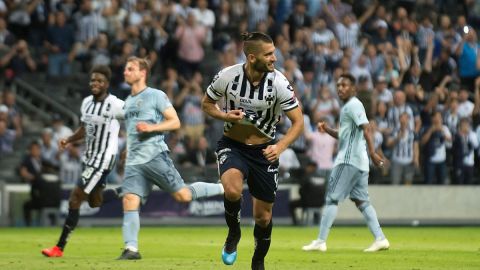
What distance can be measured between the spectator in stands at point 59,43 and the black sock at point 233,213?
1563 centimetres

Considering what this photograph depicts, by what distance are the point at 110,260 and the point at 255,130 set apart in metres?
3.44

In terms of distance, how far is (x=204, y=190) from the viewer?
19.5 metres

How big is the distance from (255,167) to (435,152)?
52.9ft

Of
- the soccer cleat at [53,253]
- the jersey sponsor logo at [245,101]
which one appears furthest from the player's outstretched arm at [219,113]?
the soccer cleat at [53,253]

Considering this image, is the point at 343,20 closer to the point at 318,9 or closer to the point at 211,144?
the point at 318,9

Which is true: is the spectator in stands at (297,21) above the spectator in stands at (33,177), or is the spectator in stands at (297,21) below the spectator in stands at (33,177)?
above

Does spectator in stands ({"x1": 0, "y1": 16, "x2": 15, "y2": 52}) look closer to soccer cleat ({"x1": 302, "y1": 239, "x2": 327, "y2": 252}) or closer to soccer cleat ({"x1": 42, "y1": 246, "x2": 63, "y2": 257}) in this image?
soccer cleat ({"x1": 302, "y1": 239, "x2": 327, "y2": 252})

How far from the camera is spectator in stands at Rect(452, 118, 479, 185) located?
27156 millimetres

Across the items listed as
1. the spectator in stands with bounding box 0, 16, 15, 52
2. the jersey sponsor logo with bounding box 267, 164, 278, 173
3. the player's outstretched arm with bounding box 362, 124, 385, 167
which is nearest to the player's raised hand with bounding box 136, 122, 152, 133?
the jersey sponsor logo with bounding box 267, 164, 278, 173

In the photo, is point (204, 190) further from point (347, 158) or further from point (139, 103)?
point (139, 103)

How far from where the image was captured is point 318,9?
99.1ft

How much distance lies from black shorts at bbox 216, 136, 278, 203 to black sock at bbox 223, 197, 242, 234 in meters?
0.24

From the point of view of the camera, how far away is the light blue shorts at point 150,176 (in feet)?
45.6

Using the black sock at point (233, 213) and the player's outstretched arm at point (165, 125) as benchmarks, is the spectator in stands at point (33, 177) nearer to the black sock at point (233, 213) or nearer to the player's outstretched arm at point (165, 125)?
the player's outstretched arm at point (165, 125)
